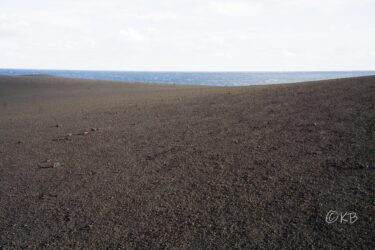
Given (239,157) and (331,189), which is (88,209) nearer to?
(239,157)

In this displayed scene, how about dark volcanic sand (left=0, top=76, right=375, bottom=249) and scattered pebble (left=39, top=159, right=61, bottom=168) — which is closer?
dark volcanic sand (left=0, top=76, right=375, bottom=249)

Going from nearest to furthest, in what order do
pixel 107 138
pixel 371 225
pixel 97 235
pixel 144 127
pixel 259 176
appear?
pixel 371 225, pixel 97 235, pixel 259 176, pixel 107 138, pixel 144 127

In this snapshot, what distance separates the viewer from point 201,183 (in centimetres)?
666

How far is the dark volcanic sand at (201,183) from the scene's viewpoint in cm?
481

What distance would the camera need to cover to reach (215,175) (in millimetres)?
6984

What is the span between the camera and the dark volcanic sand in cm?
481

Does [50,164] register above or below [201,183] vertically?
below

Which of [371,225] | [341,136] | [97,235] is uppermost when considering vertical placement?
[341,136]

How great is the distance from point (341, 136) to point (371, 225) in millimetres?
4268

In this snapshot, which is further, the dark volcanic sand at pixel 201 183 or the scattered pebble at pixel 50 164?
the scattered pebble at pixel 50 164

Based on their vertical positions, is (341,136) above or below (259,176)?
above

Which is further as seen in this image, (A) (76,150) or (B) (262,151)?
(A) (76,150)

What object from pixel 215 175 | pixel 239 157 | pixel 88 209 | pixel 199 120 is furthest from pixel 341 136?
pixel 88 209

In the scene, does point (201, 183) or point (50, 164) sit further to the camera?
point (50, 164)
